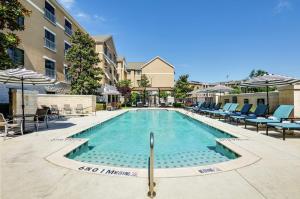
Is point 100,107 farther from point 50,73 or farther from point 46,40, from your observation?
point 46,40

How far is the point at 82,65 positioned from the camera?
92.4ft

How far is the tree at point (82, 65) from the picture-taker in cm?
2766

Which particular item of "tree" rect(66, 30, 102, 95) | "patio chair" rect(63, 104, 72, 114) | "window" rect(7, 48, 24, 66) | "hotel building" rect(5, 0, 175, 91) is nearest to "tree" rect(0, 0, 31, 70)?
"hotel building" rect(5, 0, 175, 91)

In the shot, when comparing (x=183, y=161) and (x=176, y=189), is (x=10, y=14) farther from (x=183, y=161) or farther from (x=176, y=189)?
(x=176, y=189)

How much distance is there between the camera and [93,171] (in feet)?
16.4

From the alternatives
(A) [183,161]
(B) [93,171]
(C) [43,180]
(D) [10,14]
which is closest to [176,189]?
(B) [93,171]

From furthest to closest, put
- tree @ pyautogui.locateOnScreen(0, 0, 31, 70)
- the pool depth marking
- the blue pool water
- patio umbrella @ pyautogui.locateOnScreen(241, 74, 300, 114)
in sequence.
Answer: patio umbrella @ pyautogui.locateOnScreen(241, 74, 300, 114)
tree @ pyautogui.locateOnScreen(0, 0, 31, 70)
the blue pool water
the pool depth marking

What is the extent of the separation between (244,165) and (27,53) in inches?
894

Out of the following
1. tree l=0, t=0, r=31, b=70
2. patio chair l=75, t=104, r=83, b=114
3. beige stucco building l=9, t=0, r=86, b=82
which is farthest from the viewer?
patio chair l=75, t=104, r=83, b=114

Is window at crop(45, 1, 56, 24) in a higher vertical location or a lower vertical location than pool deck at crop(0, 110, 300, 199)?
higher

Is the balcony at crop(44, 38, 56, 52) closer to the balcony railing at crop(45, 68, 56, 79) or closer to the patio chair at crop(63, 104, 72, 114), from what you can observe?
the balcony railing at crop(45, 68, 56, 79)

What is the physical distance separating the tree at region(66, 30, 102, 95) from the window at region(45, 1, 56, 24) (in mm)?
3181

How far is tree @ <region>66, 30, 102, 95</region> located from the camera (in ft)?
90.7

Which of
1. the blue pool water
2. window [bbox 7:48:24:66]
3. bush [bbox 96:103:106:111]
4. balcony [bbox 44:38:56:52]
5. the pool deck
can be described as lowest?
the blue pool water
